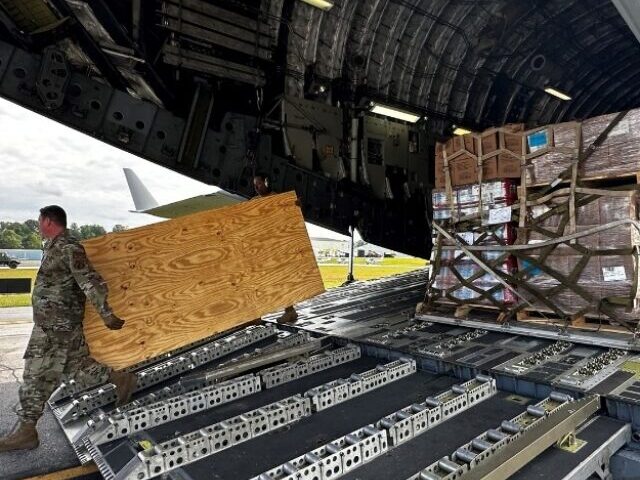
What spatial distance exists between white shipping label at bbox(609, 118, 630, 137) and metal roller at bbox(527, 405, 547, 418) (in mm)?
2974

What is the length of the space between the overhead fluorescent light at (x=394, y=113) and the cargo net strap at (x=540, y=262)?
196 inches

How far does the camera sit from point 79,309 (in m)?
3.39

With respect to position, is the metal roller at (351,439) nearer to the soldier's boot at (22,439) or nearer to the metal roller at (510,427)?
the metal roller at (510,427)

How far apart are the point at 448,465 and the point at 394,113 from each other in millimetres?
8756

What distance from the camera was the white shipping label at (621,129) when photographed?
4.08 meters

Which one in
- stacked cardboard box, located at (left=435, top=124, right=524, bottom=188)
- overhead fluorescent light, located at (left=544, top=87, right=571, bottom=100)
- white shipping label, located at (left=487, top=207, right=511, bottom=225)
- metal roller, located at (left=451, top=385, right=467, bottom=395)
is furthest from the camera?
overhead fluorescent light, located at (left=544, top=87, right=571, bottom=100)

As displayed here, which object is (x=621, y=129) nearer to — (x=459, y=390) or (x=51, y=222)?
(x=459, y=390)

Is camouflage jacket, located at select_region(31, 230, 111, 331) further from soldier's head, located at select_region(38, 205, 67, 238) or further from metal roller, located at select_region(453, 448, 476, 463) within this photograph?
metal roller, located at select_region(453, 448, 476, 463)

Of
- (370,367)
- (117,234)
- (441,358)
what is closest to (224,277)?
(117,234)

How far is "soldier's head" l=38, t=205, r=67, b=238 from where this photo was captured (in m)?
3.34

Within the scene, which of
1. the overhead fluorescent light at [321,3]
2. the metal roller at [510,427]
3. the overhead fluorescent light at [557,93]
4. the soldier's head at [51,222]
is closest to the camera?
the metal roller at [510,427]

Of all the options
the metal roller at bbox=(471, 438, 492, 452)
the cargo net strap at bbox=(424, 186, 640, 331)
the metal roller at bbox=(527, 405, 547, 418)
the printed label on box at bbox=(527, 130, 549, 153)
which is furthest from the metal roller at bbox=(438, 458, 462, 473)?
the printed label on box at bbox=(527, 130, 549, 153)

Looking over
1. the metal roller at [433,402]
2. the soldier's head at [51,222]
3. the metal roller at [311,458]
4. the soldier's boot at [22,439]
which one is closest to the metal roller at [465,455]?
the metal roller at [433,402]

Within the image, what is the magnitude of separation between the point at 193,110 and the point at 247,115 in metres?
0.99
